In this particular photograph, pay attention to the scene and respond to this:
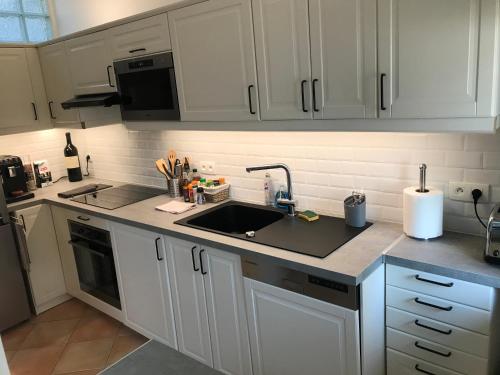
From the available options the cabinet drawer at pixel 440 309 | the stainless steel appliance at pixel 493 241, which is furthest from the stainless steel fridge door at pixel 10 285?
the stainless steel appliance at pixel 493 241

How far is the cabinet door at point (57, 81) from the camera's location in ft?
10.9

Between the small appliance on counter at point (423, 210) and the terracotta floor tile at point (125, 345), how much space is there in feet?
6.43

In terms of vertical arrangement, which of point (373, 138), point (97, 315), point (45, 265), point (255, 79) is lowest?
point (97, 315)

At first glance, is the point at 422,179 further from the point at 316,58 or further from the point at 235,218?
the point at 235,218

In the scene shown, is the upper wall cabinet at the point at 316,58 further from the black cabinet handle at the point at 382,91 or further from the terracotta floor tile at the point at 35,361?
the terracotta floor tile at the point at 35,361

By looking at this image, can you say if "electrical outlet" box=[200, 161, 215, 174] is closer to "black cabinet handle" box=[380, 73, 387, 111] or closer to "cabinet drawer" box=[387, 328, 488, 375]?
"black cabinet handle" box=[380, 73, 387, 111]

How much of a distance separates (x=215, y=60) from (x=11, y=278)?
2259mm

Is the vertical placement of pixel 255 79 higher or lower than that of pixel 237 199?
higher

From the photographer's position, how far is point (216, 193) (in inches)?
111

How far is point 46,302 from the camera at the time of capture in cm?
354

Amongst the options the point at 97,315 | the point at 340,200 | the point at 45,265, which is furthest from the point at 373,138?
the point at 45,265

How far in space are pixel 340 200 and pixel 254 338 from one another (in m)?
0.85

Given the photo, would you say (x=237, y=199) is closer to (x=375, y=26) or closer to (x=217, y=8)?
(x=217, y=8)

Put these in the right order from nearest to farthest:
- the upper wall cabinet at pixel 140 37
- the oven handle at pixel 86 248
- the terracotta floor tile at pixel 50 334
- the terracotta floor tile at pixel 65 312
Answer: the upper wall cabinet at pixel 140 37 < the oven handle at pixel 86 248 < the terracotta floor tile at pixel 50 334 < the terracotta floor tile at pixel 65 312
